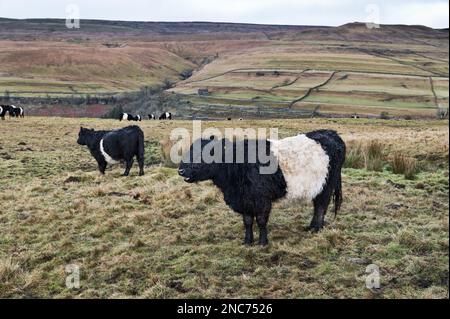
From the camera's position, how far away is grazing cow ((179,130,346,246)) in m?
8.42

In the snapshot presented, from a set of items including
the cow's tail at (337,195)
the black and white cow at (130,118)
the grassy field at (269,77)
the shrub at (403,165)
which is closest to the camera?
the cow's tail at (337,195)

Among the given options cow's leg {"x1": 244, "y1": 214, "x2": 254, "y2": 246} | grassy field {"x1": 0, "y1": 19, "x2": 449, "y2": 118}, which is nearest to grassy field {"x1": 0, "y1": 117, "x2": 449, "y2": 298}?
cow's leg {"x1": 244, "y1": 214, "x2": 254, "y2": 246}

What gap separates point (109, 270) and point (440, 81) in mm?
120956

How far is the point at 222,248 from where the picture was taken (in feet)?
27.6

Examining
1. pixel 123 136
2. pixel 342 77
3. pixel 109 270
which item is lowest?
pixel 109 270

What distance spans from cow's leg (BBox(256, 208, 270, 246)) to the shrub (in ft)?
22.8

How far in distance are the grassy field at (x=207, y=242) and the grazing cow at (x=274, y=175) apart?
67 centimetres

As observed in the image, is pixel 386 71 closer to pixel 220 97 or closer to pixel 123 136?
pixel 220 97

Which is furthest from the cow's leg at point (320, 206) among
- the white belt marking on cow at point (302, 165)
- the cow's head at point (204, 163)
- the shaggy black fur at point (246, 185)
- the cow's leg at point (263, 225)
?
the cow's head at point (204, 163)

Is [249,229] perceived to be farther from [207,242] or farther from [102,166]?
[102,166]

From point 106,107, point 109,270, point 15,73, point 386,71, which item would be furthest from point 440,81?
point 109,270

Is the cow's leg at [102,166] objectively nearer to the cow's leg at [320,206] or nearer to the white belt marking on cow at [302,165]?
the white belt marking on cow at [302,165]

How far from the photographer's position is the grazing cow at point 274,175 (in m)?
8.42

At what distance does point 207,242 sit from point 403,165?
319 inches
